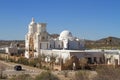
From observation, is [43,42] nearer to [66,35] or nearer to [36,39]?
[36,39]

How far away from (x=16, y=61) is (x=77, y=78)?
3299 centimetres

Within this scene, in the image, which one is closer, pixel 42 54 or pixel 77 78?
pixel 77 78

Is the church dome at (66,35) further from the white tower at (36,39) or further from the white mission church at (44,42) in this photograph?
the white tower at (36,39)

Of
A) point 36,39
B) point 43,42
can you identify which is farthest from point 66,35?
point 36,39

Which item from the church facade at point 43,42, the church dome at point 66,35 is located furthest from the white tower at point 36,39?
the church dome at point 66,35

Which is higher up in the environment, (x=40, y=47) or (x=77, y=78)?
(x=40, y=47)

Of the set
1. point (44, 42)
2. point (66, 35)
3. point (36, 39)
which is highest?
point (66, 35)

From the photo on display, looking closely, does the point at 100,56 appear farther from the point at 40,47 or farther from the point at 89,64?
the point at 40,47

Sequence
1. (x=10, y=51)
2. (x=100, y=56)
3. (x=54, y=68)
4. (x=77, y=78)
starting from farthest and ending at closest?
1. (x=10, y=51)
2. (x=100, y=56)
3. (x=54, y=68)
4. (x=77, y=78)

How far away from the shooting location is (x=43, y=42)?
6431cm

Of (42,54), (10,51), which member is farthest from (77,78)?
(10,51)

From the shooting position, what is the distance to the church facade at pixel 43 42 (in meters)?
64.3

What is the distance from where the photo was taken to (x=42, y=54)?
59125 millimetres

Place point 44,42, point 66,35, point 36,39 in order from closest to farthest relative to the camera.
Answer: point 44,42 < point 36,39 < point 66,35
